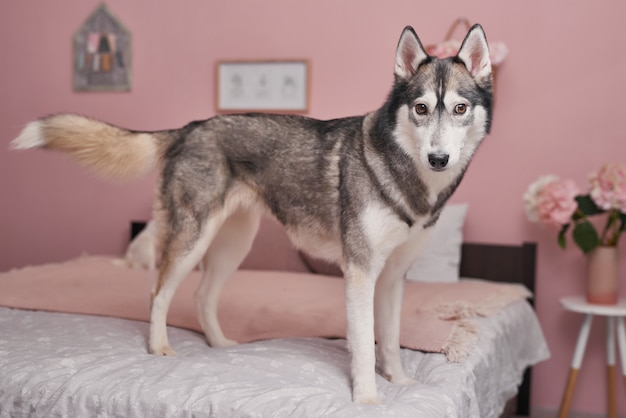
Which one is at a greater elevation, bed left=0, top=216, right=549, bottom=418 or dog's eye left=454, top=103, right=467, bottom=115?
dog's eye left=454, top=103, right=467, bottom=115

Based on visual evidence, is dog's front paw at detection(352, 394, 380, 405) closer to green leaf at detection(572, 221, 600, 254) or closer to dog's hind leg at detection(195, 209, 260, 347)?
dog's hind leg at detection(195, 209, 260, 347)

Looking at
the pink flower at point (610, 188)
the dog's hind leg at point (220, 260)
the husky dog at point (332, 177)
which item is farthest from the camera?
the pink flower at point (610, 188)

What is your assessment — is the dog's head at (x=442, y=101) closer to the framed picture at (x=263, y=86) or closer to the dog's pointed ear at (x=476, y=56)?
the dog's pointed ear at (x=476, y=56)

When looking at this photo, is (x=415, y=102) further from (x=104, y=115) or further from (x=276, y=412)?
(x=104, y=115)

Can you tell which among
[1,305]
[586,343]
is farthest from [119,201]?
[586,343]

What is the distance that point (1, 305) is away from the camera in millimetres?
2785

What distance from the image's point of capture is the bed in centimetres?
180

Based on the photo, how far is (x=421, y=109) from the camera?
72.3 inches

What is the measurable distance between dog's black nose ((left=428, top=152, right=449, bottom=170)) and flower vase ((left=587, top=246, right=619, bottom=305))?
1.71 m

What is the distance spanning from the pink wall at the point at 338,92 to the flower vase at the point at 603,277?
290 millimetres

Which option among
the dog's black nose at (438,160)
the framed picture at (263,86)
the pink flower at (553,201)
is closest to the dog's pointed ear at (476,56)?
the dog's black nose at (438,160)

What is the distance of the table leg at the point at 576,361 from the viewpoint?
126 inches

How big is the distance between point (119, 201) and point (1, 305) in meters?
1.52

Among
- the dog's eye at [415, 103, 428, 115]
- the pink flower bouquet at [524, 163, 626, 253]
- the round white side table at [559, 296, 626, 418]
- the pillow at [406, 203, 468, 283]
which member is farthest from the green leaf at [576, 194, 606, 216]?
the dog's eye at [415, 103, 428, 115]
